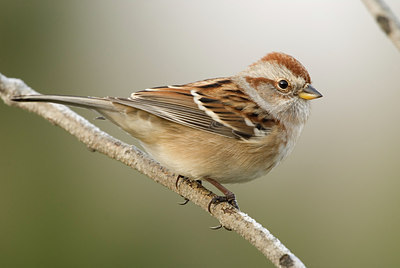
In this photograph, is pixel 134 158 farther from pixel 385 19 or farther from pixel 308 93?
pixel 385 19

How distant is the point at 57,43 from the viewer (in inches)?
291

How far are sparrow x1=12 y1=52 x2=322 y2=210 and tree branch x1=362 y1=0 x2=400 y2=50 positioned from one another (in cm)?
212

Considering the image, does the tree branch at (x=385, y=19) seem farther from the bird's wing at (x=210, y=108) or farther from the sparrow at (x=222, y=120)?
the bird's wing at (x=210, y=108)

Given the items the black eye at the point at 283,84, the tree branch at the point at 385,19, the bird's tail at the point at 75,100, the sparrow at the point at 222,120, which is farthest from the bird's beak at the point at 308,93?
the tree branch at the point at 385,19

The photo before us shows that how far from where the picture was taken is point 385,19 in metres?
2.01

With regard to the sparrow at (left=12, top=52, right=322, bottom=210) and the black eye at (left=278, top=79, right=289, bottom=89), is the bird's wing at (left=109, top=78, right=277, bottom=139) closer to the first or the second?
the sparrow at (left=12, top=52, right=322, bottom=210)

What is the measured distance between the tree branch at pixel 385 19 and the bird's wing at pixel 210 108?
7.38 ft

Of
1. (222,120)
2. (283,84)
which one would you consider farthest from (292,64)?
(222,120)

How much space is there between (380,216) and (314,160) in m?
1.15

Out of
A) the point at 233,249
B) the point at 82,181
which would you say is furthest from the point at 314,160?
the point at 82,181

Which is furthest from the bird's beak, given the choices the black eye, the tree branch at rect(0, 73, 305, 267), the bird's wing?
the tree branch at rect(0, 73, 305, 267)

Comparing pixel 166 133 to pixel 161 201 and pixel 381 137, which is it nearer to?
pixel 161 201

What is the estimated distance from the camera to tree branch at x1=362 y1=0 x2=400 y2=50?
1951mm

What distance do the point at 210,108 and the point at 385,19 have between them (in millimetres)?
2502
